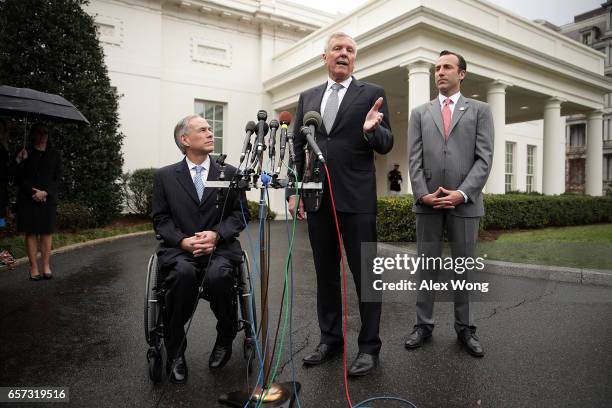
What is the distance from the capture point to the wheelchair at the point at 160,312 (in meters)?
2.84

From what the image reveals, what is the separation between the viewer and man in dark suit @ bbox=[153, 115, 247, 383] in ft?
9.38

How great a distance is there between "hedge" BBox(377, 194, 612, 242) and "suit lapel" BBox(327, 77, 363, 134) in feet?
18.9

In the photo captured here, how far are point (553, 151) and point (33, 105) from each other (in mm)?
16474

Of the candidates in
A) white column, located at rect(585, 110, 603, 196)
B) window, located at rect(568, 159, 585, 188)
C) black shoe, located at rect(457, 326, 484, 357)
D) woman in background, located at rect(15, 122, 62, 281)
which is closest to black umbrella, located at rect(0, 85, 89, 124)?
woman in background, located at rect(15, 122, 62, 281)

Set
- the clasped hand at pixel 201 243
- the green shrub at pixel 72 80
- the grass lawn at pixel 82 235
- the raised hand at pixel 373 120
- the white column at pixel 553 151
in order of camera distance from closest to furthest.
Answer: the raised hand at pixel 373 120, the clasped hand at pixel 201 243, the grass lawn at pixel 82 235, the green shrub at pixel 72 80, the white column at pixel 553 151

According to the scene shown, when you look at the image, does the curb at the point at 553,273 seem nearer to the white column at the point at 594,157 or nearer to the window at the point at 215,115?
the window at the point at 215,115

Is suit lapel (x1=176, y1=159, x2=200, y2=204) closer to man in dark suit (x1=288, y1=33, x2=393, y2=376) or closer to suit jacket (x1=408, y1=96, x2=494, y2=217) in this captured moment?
man in dark suit (x1=288, y1=33, x2=393, y2=376)

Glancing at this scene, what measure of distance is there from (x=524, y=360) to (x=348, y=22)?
→ 12167 mm

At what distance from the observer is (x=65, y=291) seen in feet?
17.7

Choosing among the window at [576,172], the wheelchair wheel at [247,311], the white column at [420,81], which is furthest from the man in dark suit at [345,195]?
the window at [576,172]

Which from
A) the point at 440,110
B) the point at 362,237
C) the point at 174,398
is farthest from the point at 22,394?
the point at 440,110

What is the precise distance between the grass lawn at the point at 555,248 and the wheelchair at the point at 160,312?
4629 millimetres

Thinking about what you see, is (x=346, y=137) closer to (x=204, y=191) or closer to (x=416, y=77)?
(x=204, y=191)

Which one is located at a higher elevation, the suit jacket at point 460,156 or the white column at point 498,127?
the white column at point 498,127
